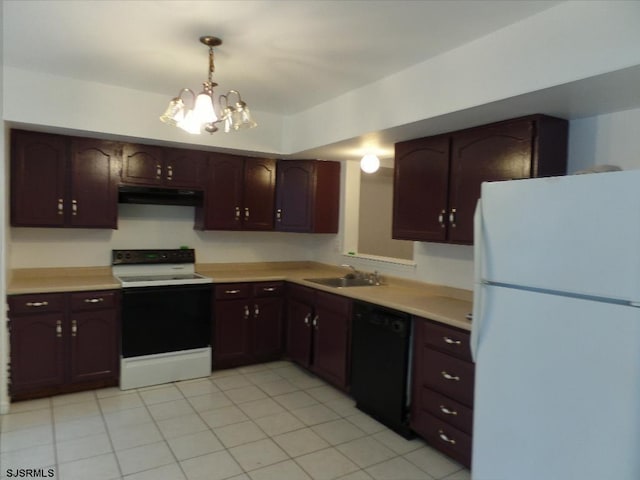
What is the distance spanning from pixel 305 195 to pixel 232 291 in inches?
47.8

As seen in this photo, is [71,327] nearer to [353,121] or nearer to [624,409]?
[353,121]

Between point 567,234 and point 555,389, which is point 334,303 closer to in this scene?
point 555,389

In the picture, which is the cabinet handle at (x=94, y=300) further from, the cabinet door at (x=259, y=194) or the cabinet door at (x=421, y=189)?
the cabinet door at (x=421, y=189)

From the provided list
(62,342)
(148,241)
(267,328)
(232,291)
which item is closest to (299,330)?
(267,328)

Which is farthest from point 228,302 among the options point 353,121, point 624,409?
point 624,409

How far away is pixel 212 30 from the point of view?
232cm

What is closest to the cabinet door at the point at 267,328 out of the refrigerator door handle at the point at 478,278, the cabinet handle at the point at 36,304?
the cabinet handle at the point at 36,304

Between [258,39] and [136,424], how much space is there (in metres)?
2.63

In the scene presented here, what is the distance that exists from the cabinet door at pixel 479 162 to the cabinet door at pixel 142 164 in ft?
8.22

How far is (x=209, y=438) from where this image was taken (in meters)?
2.84

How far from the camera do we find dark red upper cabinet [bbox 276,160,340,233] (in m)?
4.42

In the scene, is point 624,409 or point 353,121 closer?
point 624,409

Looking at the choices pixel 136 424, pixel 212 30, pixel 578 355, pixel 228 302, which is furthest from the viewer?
pixel 228 302

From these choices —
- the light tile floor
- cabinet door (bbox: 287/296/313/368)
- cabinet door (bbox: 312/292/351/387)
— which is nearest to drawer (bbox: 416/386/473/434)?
the light tile floor
